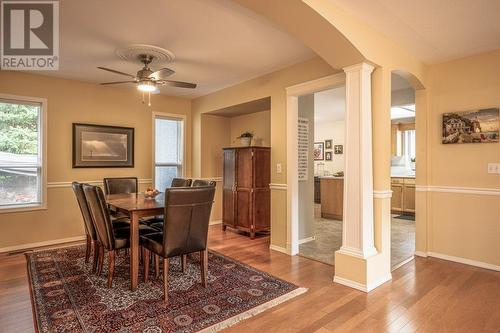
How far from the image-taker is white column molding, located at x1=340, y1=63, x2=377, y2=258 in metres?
2.76

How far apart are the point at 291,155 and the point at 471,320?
2.37m

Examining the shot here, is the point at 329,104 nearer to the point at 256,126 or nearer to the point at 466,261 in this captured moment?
the point at 256,126

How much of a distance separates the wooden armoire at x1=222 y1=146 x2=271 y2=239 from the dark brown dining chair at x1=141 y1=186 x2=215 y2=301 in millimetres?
1964

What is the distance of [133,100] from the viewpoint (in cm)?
505

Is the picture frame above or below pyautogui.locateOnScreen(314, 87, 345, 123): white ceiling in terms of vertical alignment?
below

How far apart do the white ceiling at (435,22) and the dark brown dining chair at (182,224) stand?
77.0 inches

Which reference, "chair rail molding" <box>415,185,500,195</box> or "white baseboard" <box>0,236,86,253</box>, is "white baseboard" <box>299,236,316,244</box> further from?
"white baseboard" <box>0,236,86,253</box>

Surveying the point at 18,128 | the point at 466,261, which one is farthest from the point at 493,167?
the point at 18,128

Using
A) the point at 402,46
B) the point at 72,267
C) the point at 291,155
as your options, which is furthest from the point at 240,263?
the point at 402,46

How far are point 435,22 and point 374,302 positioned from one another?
251 cm

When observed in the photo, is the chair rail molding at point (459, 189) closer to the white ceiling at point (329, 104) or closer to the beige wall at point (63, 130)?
the white ceiling at point (329, 104)

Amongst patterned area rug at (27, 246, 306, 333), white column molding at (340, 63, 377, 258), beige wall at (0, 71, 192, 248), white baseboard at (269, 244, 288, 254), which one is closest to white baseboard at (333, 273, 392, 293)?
white column molding at (340, 63, 377, 258)

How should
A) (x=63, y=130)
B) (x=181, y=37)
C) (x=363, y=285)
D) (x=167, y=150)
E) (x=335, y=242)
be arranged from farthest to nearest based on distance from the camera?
1. (x=167, y=150)
2. (x=63, y=130)
3. (x=335, y=242)
4. (x=181, y=37)
5. (x=363, y=285)

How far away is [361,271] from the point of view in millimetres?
2695
